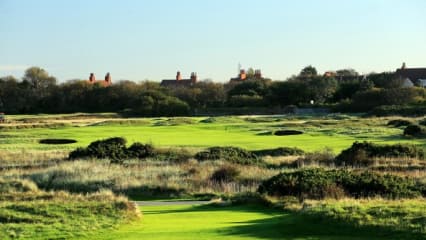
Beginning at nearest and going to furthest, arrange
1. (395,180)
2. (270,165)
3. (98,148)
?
(395,180), (270,165), (98,148)

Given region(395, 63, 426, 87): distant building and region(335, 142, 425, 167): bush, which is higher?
region(395, 63, 426, 87): distant building

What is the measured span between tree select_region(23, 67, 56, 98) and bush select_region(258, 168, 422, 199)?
115 m

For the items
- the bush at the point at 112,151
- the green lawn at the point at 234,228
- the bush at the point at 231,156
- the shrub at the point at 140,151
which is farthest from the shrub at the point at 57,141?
the green lawn at the point at 234,228

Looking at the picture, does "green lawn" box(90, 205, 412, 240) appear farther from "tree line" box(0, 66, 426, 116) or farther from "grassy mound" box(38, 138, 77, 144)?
"tree line" box(0, 66, 426, 116)

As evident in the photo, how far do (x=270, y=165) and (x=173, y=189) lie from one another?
9879 mm

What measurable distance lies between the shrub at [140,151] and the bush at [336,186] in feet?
55.1

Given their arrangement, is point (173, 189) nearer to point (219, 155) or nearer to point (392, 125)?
point (219, 155)

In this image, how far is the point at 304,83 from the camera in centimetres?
11612

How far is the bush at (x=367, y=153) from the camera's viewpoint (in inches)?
1231

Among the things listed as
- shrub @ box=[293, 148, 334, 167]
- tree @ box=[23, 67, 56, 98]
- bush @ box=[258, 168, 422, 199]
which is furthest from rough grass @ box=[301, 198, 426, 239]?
tree @ box=[23, 67, 56, 98]

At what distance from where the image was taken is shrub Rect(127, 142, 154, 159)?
120ft

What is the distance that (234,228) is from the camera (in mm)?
12727

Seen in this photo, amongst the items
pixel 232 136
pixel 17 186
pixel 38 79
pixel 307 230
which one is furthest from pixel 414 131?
pixel 38 79

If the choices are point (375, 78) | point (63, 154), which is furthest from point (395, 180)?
point (375, 78)
